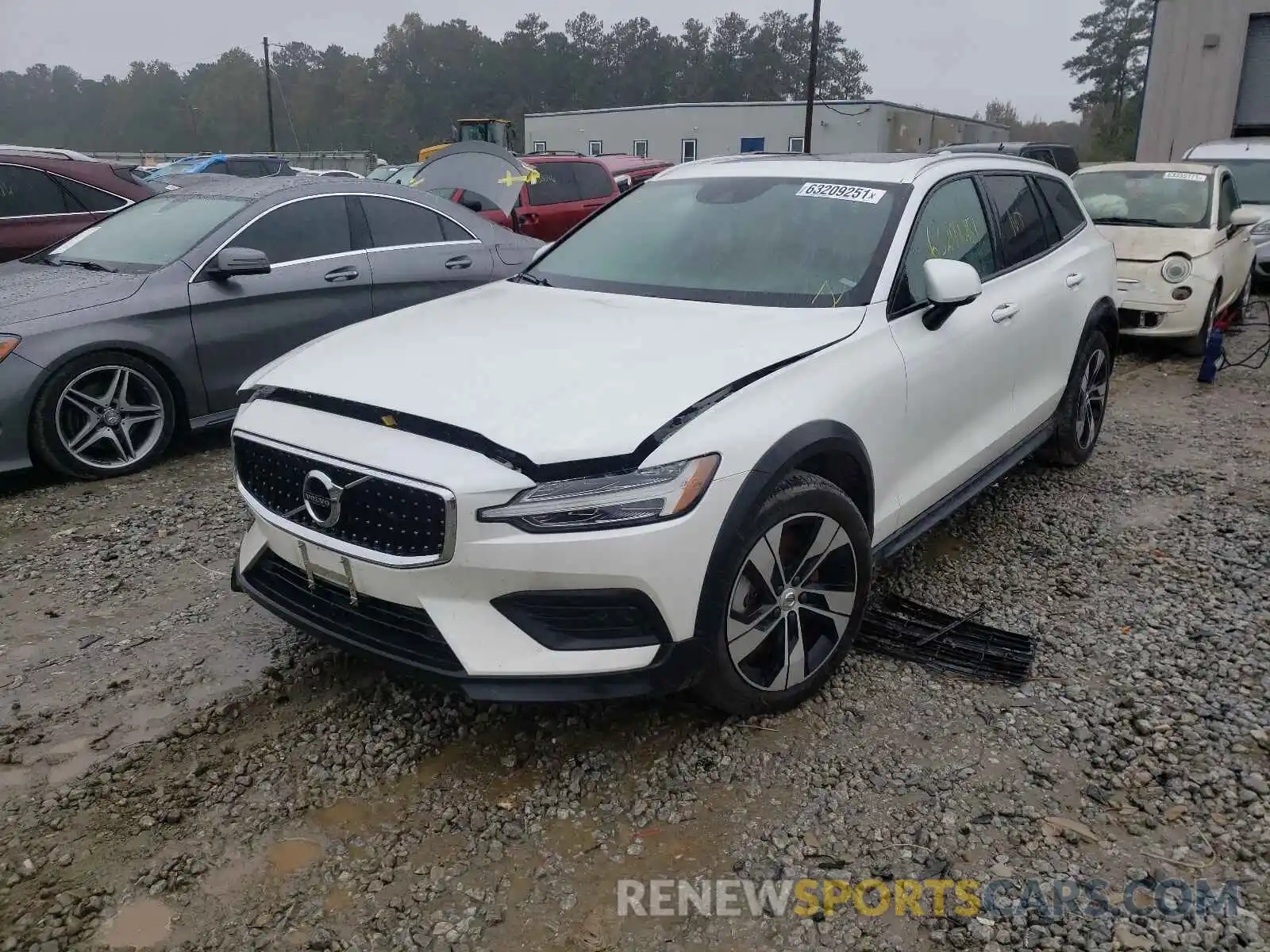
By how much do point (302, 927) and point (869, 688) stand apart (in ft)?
6.24

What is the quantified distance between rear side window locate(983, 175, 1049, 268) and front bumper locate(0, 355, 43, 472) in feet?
15.2

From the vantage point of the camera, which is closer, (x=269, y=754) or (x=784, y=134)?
(x=269, y=754)

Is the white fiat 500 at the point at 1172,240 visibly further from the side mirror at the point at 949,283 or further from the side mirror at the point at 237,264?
the side mirror at the point at 237,264

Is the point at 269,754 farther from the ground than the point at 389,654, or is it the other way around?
the point at 389,654

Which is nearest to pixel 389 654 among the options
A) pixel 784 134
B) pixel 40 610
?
pixel 40 610

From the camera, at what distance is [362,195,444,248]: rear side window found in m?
6.34

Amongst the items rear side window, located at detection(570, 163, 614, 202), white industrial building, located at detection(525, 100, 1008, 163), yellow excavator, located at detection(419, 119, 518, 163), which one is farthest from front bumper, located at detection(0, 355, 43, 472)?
white industrial building, located at detection(525, 100, 1008, 163)

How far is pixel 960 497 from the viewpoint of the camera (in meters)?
3.95

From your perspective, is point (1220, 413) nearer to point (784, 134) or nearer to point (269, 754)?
point (269, 754)

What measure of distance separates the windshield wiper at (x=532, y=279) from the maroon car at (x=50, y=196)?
474 centimetres

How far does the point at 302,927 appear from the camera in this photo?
2283 millimetres

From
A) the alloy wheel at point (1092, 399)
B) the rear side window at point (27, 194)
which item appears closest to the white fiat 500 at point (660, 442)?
the alloy wheel at point (1092, 399)

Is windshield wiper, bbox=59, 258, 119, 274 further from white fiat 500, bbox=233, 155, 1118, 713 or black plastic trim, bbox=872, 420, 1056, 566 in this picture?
black plastic trim, bbox=872, 420, 1056, 566

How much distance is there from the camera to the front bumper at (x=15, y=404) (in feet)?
15.5
